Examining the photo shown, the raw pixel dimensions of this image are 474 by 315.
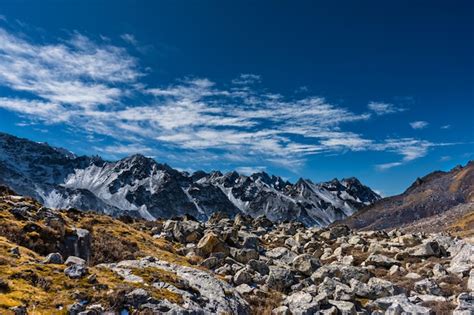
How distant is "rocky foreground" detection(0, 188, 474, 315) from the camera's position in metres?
11.6

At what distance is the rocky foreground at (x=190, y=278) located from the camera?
11.6 metres

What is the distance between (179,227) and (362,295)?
2272 centimetres

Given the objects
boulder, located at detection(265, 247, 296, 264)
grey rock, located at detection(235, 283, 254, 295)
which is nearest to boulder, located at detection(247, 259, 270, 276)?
grey rock, located at detection(235, 283, 254, 295)

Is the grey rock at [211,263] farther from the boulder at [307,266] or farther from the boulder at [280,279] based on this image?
the boulder at [307,266]

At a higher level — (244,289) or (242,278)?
(242,278)

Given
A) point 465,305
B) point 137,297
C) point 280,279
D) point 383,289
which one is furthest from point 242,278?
point 465,305

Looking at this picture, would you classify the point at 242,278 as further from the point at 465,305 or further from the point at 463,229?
the point at 463,229

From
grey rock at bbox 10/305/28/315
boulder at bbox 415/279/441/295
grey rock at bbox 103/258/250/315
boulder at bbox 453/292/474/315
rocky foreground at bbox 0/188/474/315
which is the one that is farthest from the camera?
boulder at bbox 415/279/441/295

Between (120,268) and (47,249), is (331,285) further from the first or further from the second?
(47,249)

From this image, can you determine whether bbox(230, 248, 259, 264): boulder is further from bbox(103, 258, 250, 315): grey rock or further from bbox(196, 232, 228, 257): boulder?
bbox(103, 258, 250, 315): grey rock

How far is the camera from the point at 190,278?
57.1 ft

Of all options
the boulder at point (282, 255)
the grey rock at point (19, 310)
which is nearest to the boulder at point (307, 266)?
the boulder at point (282, 255)

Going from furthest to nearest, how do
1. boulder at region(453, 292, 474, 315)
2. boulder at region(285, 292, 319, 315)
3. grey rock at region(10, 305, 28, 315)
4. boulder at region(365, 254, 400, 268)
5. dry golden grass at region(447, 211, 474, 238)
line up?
dry golden grass at region(447, 211, 474, 238) → boulder at region(365, 254, 400, 268) → boulder at region(285, 292, 319, 315) → boulder at region(453, 292, 474, 315) → grey rock at region(10, 305, 28, 315)

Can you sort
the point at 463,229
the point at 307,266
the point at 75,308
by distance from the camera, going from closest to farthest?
the point at 75,308 → the point at 307,266 → the point at 463,229
